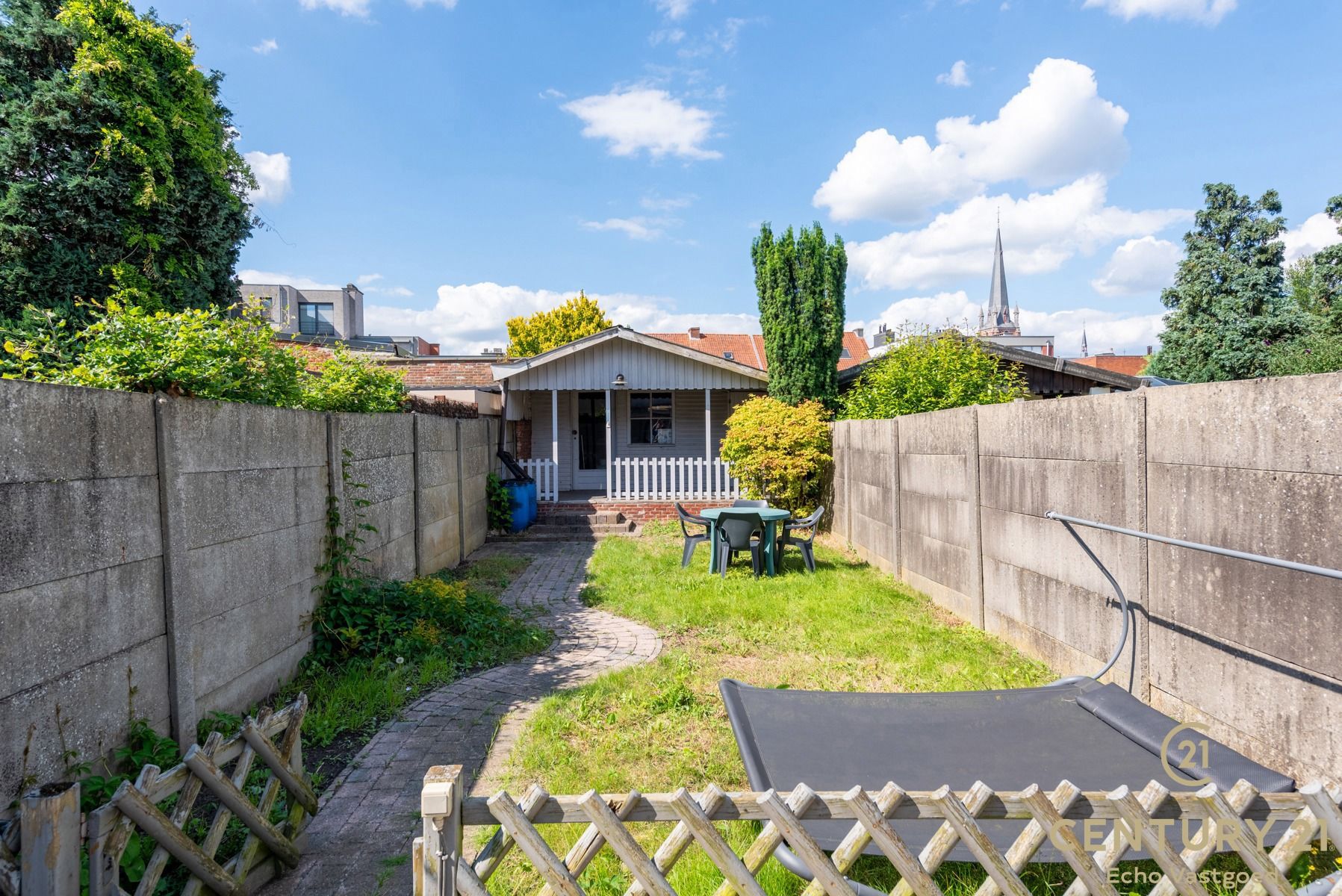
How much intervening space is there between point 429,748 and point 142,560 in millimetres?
1763

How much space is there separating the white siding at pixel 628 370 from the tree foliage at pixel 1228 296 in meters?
20.9

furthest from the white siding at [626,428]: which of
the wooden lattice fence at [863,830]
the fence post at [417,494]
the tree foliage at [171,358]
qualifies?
the wooden lattice fence at [863,830]

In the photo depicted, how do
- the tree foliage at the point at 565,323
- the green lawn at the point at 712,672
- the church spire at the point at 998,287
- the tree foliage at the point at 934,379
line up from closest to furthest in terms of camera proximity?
the green lawn at the point at 712,672 < the tree foliage at the point at 934,379 < the tree foliage at the point at 565,323 < the church spire at the point at 998,287

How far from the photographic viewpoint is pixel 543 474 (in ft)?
43.2

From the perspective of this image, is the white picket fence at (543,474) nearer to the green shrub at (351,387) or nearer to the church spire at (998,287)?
the green shrub at (351,387)

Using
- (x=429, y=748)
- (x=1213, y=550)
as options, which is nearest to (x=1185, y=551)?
(x=1213, y=550)

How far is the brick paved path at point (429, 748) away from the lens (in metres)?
2.60

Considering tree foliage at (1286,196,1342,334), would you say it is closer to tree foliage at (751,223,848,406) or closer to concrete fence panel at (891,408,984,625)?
tree foliage at (751,223,848,406)

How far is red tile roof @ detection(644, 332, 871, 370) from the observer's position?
31469mm

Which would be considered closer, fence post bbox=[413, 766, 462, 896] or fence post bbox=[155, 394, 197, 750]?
fence post bbox=[413, 766, 462, 896]

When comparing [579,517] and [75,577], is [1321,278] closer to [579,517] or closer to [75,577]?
[579,517]

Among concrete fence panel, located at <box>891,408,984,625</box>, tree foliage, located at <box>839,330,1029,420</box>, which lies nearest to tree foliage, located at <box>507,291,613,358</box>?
tree foliage, located at <box>839,330,1029,420</box>

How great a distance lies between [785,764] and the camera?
2.90 metres

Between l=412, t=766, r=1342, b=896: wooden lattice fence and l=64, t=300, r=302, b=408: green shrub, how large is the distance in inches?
116
